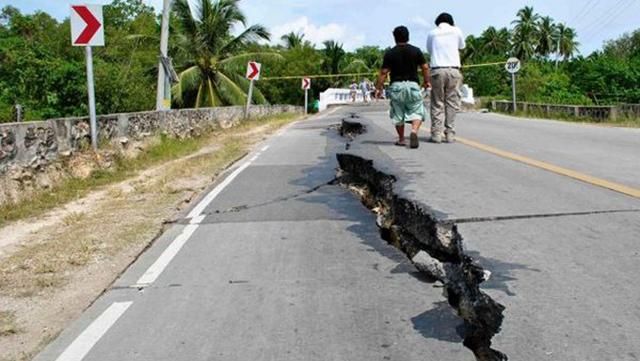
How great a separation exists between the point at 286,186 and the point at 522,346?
6.69 m

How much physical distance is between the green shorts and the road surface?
252 centimetres

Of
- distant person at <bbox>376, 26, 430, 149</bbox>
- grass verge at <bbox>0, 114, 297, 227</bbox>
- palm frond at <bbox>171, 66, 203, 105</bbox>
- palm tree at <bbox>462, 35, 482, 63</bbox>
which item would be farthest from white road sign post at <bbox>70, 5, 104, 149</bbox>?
palm tree at <bbox>462, 35, 482, 63</bbox>

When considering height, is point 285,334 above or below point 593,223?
below

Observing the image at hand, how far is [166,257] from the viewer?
6105mm

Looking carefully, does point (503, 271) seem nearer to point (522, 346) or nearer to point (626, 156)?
point (522, 346)

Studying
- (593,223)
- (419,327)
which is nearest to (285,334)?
(419,327)

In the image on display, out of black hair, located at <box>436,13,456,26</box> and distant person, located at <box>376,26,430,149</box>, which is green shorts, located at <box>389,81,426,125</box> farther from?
black hair, located at <box>436,13,456,26</box>

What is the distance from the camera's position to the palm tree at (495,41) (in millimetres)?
99062

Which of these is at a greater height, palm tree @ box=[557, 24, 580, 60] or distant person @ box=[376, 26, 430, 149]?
palm tree @ box=[557, 24, 580, 60]

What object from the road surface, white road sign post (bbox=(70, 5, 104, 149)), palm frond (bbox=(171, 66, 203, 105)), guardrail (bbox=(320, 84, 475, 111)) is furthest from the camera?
guardrail (bbox=(320, 84, 475, 111))

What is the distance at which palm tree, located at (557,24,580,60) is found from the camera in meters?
106

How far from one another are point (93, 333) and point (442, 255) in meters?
2.58

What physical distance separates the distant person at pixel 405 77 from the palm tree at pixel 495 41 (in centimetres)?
9106

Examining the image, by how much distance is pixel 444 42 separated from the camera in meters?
11.2
